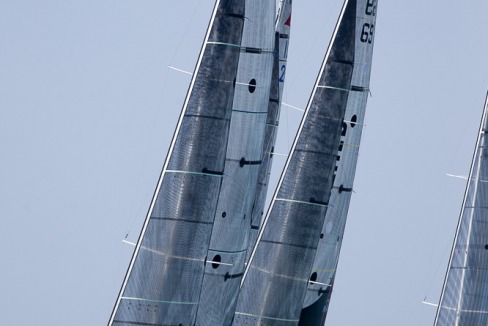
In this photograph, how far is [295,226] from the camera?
24875 mm

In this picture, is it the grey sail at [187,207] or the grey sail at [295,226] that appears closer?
the grey sail at [187,207]

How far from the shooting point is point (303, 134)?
25.2m

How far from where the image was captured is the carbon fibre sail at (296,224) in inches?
974

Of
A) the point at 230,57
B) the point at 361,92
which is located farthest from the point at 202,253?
the point at 361,92

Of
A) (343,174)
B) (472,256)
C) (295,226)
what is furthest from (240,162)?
(472,256)

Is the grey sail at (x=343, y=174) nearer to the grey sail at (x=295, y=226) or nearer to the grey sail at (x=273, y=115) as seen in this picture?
the grey sail at (x=295, y=226)

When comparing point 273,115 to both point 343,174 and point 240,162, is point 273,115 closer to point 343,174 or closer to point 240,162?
point 343,174

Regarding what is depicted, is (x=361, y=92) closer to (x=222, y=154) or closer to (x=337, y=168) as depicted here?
(x=337, y=168)

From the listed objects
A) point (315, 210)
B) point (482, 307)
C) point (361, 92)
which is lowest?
point (482, 307)

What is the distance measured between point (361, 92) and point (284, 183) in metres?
2.62

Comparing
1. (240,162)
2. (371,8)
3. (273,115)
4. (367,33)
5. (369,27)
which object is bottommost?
(240,162)

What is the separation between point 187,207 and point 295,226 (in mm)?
4335

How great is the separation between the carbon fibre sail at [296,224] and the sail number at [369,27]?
4.58 ft

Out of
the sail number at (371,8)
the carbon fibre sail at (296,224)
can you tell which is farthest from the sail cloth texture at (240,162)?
the sail number at (371,8)
